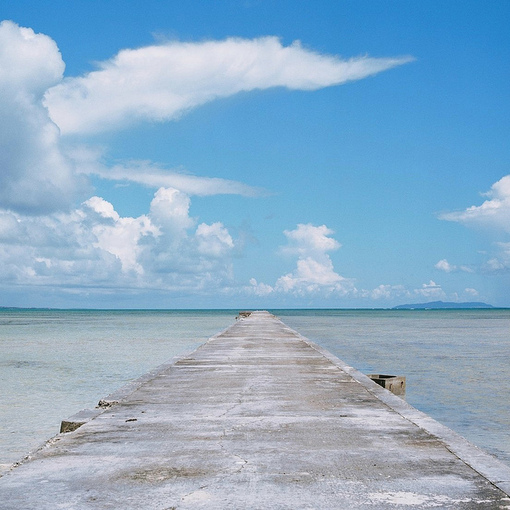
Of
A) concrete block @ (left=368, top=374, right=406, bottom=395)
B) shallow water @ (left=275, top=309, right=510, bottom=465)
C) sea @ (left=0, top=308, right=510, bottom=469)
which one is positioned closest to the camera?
sea @ (left=0, top=308, right=510, bottom=469)

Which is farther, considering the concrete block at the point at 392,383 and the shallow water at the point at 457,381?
the concrete block at the point at 392,383

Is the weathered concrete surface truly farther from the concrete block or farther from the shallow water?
the concrete block

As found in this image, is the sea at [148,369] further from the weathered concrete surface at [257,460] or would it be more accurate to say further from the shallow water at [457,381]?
the weathered concrete surface at [257,460]

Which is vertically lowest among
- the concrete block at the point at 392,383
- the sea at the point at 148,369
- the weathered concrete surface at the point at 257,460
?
the sea at the point at 148,369

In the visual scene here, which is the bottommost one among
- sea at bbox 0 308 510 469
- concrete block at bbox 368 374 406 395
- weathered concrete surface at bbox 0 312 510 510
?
sea at bbox 0 308 510 469

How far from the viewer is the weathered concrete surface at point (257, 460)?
4.21 meters

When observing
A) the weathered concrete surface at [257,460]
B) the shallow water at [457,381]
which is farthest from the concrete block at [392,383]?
the weathered concrete surface at [257,460]

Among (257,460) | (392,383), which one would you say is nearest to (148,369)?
(392,383)

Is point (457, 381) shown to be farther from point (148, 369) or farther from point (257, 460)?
point (257, 460)

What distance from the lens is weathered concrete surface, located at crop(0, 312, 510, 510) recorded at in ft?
13.8

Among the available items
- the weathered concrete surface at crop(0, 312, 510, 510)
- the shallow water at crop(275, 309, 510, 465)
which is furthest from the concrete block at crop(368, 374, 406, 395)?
the weathered concrete surface at crop(0, 312, 510, 510)

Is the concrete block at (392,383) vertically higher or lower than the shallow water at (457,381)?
higher

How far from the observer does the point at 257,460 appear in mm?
5230

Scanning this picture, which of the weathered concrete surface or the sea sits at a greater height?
the weathered concrete surface
